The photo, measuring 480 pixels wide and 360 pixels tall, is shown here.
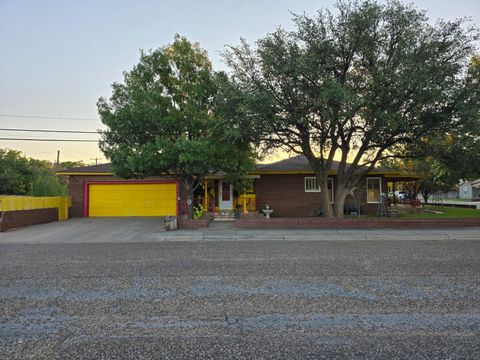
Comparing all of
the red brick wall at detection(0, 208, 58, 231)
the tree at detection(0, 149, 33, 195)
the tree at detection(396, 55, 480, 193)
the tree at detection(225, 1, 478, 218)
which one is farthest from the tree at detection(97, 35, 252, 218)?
the tree at detection(0, 149, 33, 195)

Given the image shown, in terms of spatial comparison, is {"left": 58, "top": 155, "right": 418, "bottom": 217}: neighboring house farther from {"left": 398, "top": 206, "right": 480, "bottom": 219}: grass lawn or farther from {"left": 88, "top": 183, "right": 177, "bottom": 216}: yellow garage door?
{"left": 398, "top": 206, "right": 480, "bottom": 219}: grass lawn

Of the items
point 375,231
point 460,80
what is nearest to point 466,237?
point 375,231

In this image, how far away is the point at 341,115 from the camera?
554 inches

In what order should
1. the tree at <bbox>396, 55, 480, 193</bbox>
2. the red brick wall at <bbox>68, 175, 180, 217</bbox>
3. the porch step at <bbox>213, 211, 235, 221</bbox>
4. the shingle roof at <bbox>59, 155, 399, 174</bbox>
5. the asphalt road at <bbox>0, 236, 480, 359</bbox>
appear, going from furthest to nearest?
the red brick wall at <bbox>68, 175, 180, 217</bbox>, the shingle roof at <bbox>59, 155, 399, 174</bbox>, the porch step at <bbox>213, 211, 235, 221</bbox>, the tree at <bbox>396, 55, 480, 193</bbox>, the asphalt road at <bbox>0, 236, 480, 359</bbox>

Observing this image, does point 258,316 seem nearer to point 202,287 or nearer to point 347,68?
point 202,287

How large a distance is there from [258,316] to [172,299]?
1.56 metres

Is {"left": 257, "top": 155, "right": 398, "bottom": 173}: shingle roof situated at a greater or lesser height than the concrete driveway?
greater

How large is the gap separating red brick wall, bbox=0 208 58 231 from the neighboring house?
8.50ft

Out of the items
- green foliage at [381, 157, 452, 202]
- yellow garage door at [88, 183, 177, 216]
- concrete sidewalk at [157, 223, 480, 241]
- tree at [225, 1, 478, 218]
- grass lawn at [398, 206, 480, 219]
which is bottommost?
concrete sidewalk at [157, 223, 480, 241]

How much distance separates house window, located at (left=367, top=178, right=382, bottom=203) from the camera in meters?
24.0

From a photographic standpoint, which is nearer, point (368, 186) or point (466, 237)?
point (466, 237)

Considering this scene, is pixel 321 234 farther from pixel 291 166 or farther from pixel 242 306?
pixel 291 166

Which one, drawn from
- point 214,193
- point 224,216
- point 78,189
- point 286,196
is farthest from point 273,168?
point 78,189

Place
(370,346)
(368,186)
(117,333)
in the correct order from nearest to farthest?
(370,346)
(117,333)
(368,186)
